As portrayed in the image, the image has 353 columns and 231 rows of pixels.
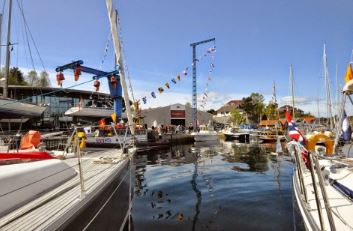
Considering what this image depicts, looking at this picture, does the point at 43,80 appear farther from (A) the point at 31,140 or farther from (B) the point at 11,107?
(A) the point at 31,140

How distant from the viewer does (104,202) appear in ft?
21.5

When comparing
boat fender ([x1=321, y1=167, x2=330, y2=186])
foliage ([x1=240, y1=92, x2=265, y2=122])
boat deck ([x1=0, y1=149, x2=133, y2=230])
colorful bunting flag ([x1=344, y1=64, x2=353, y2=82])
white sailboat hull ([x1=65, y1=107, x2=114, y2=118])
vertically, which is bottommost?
boat fender ([x1=321, y1=167, x2=330, y2=186])

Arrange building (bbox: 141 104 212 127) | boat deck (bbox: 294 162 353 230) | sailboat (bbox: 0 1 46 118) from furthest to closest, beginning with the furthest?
1. building (bbox: 141 104 212 127)
2. sailboat (bbox: 0 1 46 118)
3. boat deck (bbox: 294 162 353 230)

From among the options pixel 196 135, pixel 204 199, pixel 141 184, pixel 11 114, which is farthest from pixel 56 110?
pixel 204 199

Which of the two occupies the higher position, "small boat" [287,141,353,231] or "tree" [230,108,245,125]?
"tree" [230,108,245,125]

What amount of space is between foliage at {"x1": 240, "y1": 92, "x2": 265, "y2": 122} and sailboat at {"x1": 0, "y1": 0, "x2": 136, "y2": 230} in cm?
8296

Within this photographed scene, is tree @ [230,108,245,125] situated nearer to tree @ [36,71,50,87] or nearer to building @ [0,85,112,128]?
building @ [0,85,112,128]

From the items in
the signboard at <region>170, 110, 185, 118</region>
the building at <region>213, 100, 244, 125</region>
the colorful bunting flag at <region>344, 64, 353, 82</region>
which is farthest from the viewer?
the building at <region>213, 100, 244, 125</region>

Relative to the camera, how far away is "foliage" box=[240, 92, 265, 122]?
87.6 meters

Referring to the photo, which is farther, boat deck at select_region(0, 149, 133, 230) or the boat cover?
the boat cover

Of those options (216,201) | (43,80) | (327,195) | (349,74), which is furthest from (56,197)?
(43,80)

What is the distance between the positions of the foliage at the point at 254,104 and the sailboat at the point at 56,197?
83.0 m

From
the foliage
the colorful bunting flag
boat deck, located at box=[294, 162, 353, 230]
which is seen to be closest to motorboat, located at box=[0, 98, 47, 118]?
boat deck, located at box=[294, 162, 353, 230]

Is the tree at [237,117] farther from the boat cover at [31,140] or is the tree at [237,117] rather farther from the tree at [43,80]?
the boat cover at [31,140]
